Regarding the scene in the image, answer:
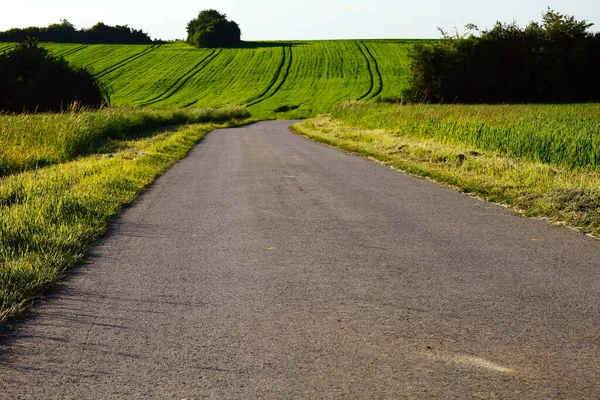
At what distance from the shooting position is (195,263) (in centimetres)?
706

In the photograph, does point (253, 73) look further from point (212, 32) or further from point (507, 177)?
point (507, 177)

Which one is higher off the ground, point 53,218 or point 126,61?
point 126,61

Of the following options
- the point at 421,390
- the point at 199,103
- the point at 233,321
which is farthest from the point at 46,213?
the point at 199,103

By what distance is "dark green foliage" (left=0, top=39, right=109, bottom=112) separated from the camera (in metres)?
38.3

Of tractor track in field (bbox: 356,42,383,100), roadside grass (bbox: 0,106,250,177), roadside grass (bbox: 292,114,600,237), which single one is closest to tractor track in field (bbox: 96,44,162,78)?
tractor track in field (bbox: 356,42,383,100)

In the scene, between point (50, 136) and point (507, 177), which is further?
point (50, 136)

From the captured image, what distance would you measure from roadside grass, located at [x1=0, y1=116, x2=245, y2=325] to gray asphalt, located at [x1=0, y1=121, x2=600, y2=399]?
9.3 inches

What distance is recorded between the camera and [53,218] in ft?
28.3

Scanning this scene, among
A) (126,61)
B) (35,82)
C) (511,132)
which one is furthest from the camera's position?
(126,61)

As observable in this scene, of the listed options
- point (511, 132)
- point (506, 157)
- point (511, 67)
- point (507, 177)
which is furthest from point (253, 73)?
point (507, 177)

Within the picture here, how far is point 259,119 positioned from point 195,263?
176 feet

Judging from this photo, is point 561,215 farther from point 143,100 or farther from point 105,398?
point 143,100

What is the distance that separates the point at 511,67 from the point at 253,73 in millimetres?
42117

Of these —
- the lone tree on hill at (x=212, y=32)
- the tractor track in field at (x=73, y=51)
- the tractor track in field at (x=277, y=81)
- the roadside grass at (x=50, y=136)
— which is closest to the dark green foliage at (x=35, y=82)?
the roadside grass at (x=50, y=136)
